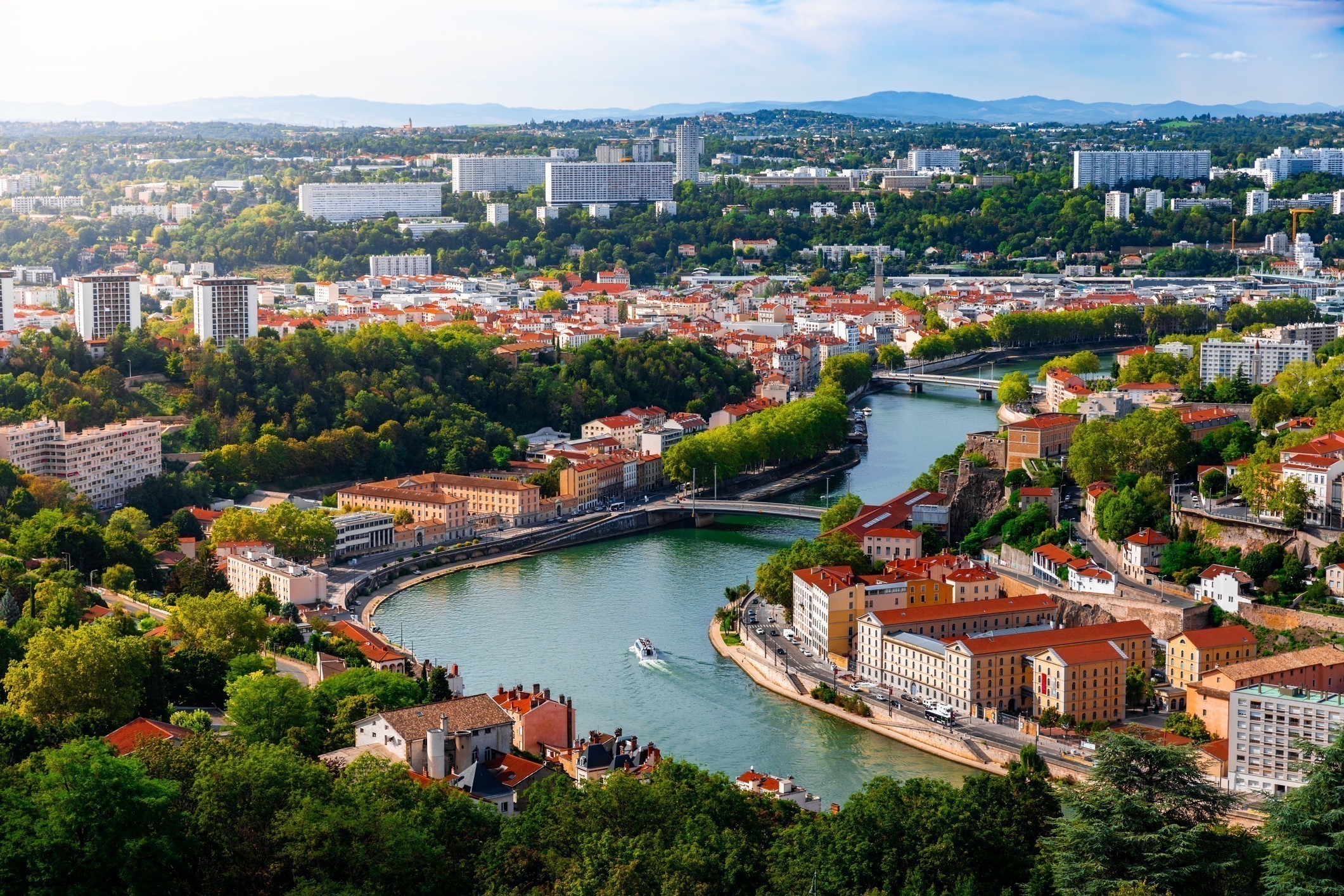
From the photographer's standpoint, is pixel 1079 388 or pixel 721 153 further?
pixel 721 153

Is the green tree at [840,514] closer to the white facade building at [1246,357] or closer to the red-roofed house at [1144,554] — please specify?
the red-roofed house at [1144,554]

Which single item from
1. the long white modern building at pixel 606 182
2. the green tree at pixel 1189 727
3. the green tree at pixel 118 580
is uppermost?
the long white modern building at pixel 606 182

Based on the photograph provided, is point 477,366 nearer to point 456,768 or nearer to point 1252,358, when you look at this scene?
point 1252,358

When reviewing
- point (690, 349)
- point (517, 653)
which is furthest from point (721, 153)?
point (517, 653)

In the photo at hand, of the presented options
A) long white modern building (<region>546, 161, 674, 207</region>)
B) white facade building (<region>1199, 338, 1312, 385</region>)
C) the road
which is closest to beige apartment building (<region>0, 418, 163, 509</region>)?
the road

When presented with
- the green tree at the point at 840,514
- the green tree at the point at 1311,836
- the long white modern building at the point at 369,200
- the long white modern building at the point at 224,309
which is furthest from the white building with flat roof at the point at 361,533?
the long white modern building at the point at 369,200

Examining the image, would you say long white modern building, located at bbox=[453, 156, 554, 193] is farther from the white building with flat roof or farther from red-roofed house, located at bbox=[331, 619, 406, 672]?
red-roofed house, located at bbox=[331, 619, 406, 672]

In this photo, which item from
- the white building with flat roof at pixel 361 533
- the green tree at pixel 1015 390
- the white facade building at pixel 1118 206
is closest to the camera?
the white building with flat roof at pixel 361 533

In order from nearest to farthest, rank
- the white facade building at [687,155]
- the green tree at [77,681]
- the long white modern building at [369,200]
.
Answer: the green tree at [77,681] → the long white modern building at [369,200] → the white facade building at [687,155]

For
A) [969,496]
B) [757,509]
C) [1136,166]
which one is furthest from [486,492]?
[1136,166]
